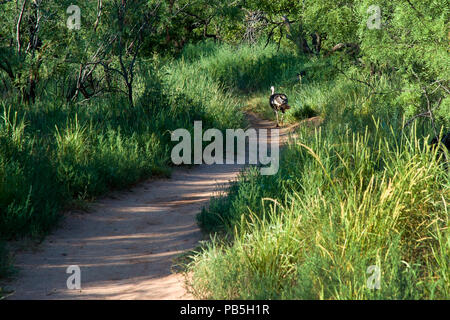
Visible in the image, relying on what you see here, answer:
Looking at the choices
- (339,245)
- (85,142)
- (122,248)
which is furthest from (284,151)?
(339,245)

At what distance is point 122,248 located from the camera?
5.44m

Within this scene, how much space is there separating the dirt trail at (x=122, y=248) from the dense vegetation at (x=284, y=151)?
255 mm

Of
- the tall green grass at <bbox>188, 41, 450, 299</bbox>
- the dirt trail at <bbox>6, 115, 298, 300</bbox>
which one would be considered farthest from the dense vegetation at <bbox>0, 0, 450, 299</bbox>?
the dirt trail at <bbox>6, 115, 298, 300</bbox>

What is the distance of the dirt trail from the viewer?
4402 mm

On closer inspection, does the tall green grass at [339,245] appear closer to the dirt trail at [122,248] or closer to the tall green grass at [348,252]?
the tall green grass at [348,252]

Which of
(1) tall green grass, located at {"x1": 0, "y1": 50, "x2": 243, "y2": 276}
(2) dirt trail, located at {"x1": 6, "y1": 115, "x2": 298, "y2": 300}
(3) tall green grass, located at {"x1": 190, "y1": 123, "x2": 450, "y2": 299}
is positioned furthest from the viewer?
(1) tall green grass, located at {"x1": 0, "y1": 50, "x2": 243, "y2": 276}

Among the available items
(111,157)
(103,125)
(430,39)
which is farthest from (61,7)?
(430,39)

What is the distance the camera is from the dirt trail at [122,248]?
440 cm

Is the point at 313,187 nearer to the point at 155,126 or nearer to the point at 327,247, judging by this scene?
the point at 327,247

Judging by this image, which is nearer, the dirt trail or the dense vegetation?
the dense vegetation

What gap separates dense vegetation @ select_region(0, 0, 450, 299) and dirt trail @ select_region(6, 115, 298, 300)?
0.84 feet

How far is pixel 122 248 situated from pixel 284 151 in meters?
3.07

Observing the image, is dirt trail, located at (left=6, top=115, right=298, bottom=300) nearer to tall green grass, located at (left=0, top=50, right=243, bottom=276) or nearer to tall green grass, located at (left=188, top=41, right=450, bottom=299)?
tall green grass, located at (left=0, top=50, right=243, bottom=276)

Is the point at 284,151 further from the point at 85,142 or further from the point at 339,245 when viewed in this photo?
the point at 339,245
